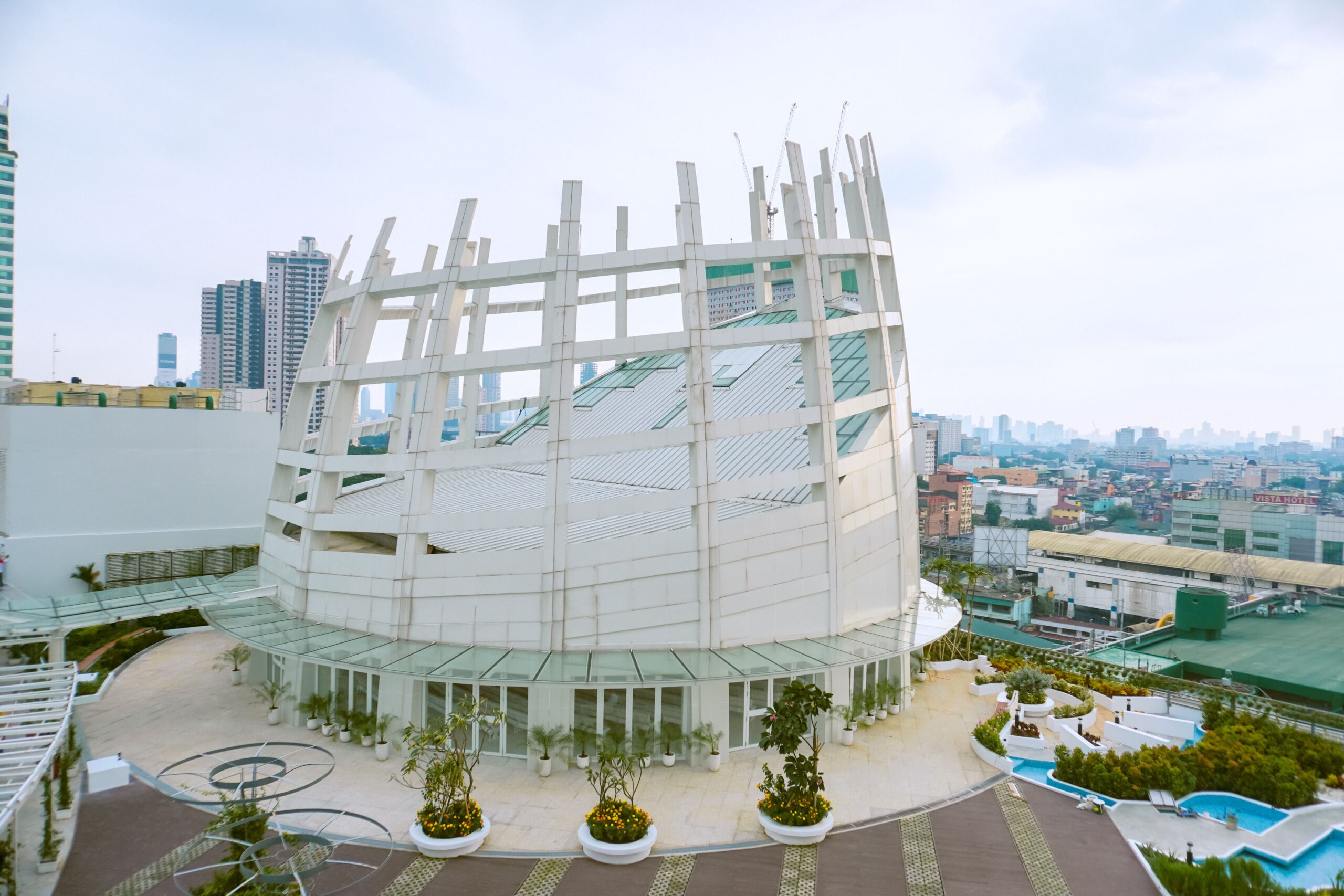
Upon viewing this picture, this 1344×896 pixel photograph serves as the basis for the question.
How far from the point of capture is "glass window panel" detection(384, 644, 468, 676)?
2229 cm

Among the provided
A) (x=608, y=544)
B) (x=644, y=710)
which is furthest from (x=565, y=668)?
(x=608, y=544)

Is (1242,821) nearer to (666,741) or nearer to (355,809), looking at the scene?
(666,741)

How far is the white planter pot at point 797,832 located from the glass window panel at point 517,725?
850cm

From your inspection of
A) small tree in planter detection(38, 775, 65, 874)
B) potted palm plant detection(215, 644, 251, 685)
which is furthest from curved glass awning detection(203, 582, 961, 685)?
small tree in planter detection(38, 775, 65, 874)

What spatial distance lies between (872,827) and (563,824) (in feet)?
26.5

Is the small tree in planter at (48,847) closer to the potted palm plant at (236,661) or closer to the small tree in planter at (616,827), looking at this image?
the small tree in planter at (616,827)

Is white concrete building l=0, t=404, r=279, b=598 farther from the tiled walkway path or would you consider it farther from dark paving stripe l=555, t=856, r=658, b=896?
dark paving stripe l=555, t=856, r=658, b=896

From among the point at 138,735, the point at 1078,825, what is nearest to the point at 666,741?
the point at 1078,825

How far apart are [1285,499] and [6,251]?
18736 centimetres

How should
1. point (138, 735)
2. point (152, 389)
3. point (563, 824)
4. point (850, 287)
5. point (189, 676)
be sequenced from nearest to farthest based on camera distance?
1. point (563, 824)
2. point (138, 735)
3. point (189, 676)
4. point (152, 389)
5. point (850, 287)

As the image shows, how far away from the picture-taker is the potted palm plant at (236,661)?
31.4 metres

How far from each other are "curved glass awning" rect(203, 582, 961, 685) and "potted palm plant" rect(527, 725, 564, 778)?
2.20 meters

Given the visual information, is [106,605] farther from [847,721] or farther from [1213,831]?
[1213,831]

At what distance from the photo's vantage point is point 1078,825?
67.2 feet
